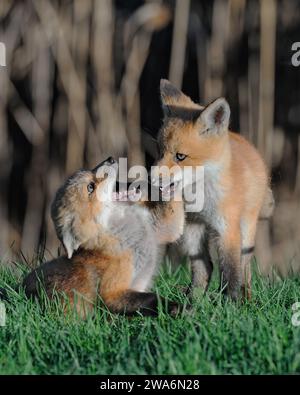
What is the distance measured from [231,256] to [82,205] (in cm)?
106

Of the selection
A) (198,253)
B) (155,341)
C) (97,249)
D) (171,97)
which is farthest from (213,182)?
(155,341)

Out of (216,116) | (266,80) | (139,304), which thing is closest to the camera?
(139,304)

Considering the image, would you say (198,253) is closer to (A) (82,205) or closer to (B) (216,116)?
(B) (216,116)

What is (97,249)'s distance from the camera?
4590 mm

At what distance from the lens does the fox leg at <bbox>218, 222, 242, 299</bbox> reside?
5004 mm

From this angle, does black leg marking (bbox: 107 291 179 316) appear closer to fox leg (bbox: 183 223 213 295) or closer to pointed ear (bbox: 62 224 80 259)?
pointed ear (bbox: 62 224 80 259)

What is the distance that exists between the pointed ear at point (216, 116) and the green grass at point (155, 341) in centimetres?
115

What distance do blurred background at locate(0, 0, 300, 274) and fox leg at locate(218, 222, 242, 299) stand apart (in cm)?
204

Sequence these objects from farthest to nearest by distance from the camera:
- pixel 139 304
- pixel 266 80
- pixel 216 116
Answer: pixel 266 80 < pixel 216 116 < pixel 139 304

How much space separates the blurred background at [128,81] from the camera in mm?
7105

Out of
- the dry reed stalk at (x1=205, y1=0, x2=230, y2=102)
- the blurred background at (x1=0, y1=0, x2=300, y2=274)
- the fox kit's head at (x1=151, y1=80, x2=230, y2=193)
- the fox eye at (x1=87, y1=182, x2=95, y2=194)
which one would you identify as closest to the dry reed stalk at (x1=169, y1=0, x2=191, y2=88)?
the blurred background at (x1=0, y1=0, x2=300, y2=274)

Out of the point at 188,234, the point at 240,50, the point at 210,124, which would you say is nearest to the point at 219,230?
the point at 188,234

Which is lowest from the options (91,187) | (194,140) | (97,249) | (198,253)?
(97,249)

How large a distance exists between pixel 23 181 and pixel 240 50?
8.13 feet
